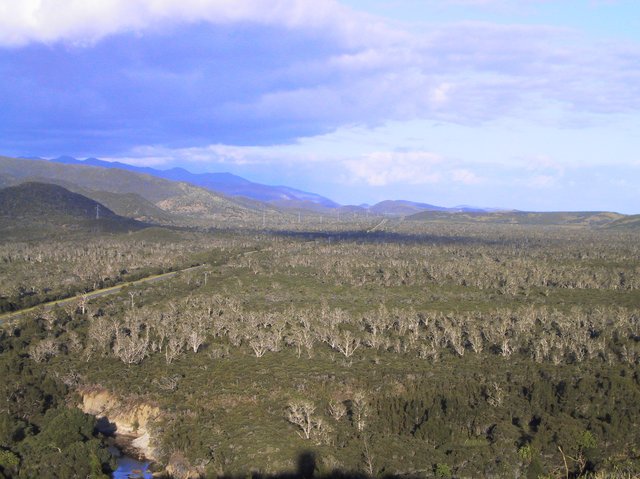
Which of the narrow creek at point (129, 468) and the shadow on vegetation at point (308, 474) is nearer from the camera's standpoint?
the shadow on vegetation at point (308, 474)

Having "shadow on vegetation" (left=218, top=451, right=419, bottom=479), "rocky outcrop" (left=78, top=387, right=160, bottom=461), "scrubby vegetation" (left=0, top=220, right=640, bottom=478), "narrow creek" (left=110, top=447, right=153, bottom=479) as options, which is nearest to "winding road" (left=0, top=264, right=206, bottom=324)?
"scrubby vegetation" (left=0, top=220, right=640, bottom=478)

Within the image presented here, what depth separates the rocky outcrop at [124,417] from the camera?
41.8 metres

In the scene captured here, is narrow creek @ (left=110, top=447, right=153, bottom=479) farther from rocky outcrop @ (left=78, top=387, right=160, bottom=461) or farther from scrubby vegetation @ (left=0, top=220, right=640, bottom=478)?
scrubby vegetation @ (left=0, top=220, right=640, bottom=478)

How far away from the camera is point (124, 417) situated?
4491 centimetres

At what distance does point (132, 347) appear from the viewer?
5341cm

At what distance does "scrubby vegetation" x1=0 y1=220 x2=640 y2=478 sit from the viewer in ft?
122

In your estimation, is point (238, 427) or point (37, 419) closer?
point (238, 427)

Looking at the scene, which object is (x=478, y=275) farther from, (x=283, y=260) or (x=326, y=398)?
(x=326, y=398)

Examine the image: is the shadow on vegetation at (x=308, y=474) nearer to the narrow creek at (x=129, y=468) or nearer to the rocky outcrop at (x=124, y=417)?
the narrow creek at (x=129, y=468)

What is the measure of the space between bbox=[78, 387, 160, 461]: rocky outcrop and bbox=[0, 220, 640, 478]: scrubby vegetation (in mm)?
555

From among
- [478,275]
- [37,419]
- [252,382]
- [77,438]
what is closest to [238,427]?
[252,382]

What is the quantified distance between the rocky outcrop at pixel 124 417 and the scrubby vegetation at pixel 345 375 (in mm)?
555

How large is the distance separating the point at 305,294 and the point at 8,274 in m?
54.0

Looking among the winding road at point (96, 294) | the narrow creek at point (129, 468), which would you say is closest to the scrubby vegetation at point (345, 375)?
the narrow creek at point (129, 468)
